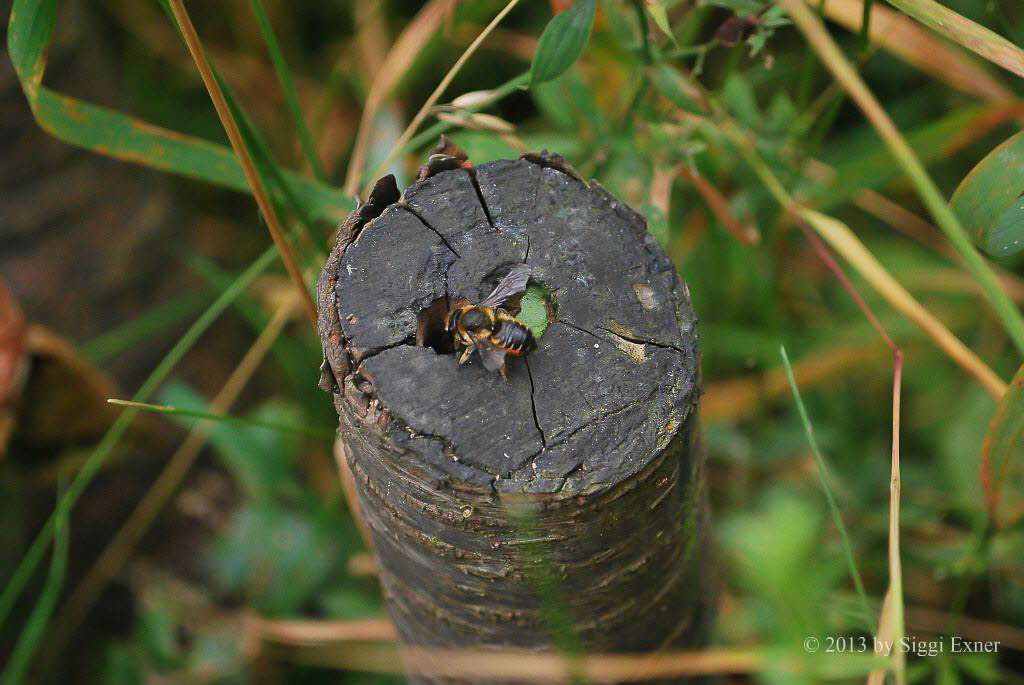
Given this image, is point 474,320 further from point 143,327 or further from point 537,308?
point 143,327

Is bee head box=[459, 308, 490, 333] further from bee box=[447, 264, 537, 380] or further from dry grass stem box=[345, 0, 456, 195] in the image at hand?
dry grass stem box=[345, 0, 456, 195]

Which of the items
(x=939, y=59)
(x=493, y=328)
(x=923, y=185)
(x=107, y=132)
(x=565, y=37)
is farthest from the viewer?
(x=939, y=59)

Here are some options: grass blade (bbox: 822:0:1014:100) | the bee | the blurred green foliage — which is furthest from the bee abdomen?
grass blade (bbox: 822:0:1014:100)

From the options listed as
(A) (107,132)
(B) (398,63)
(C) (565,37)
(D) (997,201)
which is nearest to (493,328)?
(C) (565,37)

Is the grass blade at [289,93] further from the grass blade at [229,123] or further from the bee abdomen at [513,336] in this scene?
the bee abdomen at [513,336]

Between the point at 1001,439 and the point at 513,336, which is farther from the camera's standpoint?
the point at 1001,439

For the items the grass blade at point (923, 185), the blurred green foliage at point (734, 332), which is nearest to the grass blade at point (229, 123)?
the blurred green foliage at point (734, 332)
